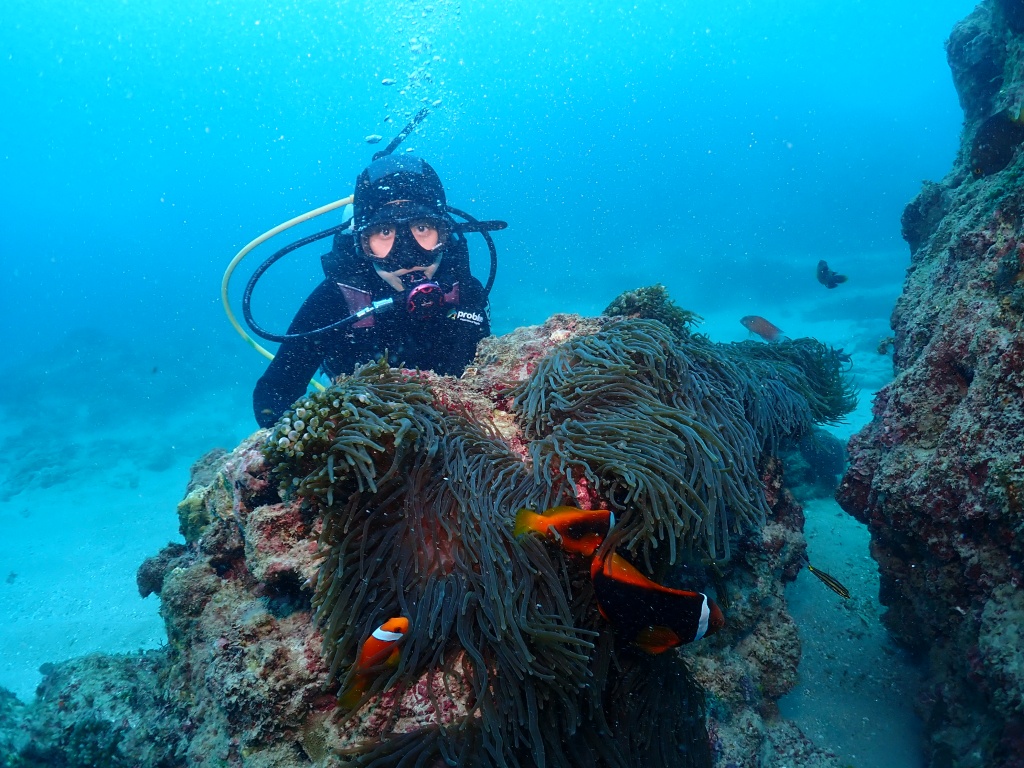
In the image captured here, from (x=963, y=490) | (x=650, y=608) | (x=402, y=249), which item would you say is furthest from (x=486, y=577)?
(x=402, y=249)

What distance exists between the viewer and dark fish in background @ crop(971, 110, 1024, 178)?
5.00 m

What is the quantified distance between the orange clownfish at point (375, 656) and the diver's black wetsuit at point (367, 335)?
3758 mm

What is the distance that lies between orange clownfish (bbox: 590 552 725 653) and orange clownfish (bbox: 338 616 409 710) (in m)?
0.87

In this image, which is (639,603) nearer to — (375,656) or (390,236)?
(375,656)

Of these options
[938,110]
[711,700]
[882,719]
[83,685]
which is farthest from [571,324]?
[938,110]

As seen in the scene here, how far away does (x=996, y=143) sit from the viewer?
512 centimetres

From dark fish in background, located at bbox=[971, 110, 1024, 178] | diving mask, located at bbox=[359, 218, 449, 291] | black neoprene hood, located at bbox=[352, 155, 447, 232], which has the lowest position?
dark fish in background, located at bbox=[971, 110, 1024, 178]

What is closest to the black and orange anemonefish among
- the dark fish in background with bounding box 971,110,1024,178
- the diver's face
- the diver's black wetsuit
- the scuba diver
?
the diver's black wetsuit

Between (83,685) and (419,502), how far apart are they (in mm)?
5433

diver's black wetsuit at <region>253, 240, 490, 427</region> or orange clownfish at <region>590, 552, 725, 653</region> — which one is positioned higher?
diver's black wetsuit at <region>253, 240, 490, 427</region>

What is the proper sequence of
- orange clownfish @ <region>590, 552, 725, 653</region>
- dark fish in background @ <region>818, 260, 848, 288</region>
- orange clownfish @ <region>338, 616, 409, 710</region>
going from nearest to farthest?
orange clownfish @ <region>590, 552, 725, 653</region>
orange clownfish @ <region>338, 616, 409, 710</region>
dark fish in background @ <region>818, 260, 848, 288</region>

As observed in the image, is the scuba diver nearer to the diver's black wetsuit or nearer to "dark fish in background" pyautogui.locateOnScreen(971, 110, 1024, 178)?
the diver's black wetsuit

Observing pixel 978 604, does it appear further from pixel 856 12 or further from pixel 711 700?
pixel 856 12

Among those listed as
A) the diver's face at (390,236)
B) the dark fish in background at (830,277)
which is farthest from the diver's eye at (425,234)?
the dark fish in background at (830,277)
